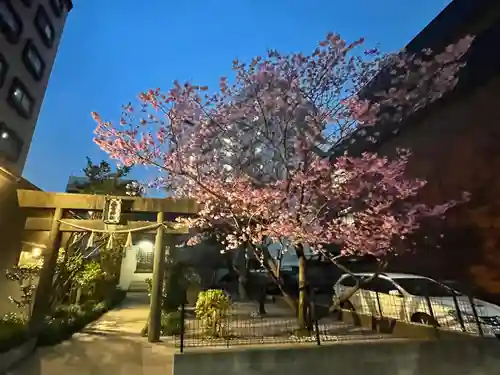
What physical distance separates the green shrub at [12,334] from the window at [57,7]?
65.0 feet

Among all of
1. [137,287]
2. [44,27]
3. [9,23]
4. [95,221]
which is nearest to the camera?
[95,221]

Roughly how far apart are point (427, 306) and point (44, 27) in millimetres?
22728

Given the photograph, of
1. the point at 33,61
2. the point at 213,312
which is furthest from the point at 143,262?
the point at 213,312

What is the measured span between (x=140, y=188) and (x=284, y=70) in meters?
6.82

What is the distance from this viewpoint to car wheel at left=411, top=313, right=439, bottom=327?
6.73m

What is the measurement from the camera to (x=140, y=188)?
11.7 meters

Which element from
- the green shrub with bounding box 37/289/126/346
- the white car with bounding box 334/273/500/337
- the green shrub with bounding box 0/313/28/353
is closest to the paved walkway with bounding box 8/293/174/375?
the green shrub with bounding box 37/289/126/346

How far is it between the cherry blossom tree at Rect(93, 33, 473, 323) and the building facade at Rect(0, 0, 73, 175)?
1056 cm

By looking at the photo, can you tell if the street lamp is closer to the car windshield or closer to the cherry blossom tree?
the cherry blossom tree

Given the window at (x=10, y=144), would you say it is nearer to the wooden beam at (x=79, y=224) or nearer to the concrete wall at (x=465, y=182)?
the wooden beam at (x=79, y=224)

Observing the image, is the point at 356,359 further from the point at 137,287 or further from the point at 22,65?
the point at 22,65

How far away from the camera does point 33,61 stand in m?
17.5

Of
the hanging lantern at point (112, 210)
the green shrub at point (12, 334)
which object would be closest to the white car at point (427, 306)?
the hanging lantern at point (112, 210)

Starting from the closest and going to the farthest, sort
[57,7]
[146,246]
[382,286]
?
[382,286] < [57,7] < [146,246]
